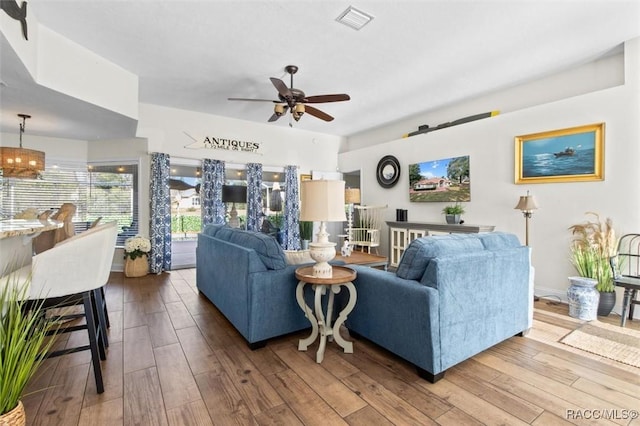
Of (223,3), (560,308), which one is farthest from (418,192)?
(223,3)

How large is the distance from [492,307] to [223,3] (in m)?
3.49

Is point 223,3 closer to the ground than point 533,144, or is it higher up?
higher up

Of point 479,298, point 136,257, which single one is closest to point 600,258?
point 479,298

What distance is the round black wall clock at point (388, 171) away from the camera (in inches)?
240

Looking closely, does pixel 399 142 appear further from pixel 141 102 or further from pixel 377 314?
pixel 141 102

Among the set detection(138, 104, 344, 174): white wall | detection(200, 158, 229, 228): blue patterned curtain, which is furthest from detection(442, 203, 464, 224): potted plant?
detection(200, 158, 229, 228): blue patterned curtain

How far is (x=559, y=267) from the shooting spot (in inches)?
154

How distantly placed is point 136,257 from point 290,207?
3.10 metres

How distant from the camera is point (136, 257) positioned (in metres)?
5.03

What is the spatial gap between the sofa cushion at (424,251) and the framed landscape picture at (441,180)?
9.90 ft

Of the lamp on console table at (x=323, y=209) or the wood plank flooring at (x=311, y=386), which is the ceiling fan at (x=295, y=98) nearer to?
the lamp on console table at (x=323, y=209)

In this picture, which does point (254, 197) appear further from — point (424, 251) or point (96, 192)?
point (424, 251)

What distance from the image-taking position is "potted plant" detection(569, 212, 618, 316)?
10.8 ft

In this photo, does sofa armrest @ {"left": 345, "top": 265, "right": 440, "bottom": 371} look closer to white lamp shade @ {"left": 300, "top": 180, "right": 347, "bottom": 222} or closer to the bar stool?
white lamp shade @ {"left": 300, "top": 180, "right": 347, "bottom": 222}
